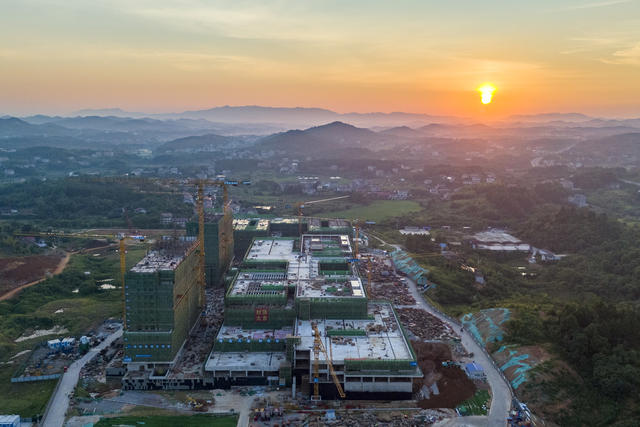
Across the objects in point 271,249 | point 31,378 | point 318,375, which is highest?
point 271,249

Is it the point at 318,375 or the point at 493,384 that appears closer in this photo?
the point at 318,375

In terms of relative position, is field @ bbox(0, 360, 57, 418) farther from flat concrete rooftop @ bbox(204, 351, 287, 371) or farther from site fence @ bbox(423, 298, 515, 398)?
site fence @ bbox(423, 298, 515, 398)

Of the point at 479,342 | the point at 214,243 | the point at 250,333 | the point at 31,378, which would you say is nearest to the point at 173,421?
the point at 250,333

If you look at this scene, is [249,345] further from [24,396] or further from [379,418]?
[24,396]

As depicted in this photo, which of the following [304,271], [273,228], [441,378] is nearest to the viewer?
[441,378]

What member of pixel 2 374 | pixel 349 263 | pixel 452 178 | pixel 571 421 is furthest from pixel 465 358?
pixel 452 178

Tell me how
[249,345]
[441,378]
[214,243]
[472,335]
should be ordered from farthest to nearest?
[214,243]
[472,335]
[249,345]
[441,378]

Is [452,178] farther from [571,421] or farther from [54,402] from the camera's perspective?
[54,402]

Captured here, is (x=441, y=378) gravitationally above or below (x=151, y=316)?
below
